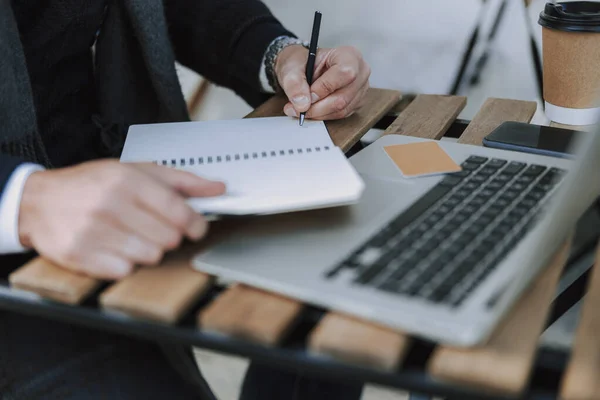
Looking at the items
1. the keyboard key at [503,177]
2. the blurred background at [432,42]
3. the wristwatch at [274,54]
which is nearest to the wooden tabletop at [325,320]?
the keyboard key at [503,177]

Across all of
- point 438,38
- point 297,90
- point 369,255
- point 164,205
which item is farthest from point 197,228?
point 438,38

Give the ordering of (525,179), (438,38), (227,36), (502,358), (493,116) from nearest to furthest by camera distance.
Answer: (502,358)
(525,179)
(493,116)
(227,36)
(438,38)

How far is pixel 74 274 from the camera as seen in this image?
507mm

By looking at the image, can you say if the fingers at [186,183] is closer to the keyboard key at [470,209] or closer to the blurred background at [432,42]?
the keyboard key at [470,209]

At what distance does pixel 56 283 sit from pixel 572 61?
63cm

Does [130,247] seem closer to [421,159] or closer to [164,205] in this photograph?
[164,205]

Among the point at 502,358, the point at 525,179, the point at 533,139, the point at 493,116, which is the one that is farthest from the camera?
the point at 493,116

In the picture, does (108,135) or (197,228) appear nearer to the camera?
(197,228)

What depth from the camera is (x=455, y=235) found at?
50cm

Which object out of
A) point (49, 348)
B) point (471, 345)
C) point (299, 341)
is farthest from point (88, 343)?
point (471, 345)

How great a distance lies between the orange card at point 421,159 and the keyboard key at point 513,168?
0.04m

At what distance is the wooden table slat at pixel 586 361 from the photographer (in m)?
0.39

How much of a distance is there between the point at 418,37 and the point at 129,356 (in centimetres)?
112

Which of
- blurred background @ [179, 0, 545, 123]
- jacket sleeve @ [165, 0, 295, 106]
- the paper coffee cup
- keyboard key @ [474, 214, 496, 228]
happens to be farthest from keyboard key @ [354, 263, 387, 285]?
blurred background @ [179, 0, 545, 123]
